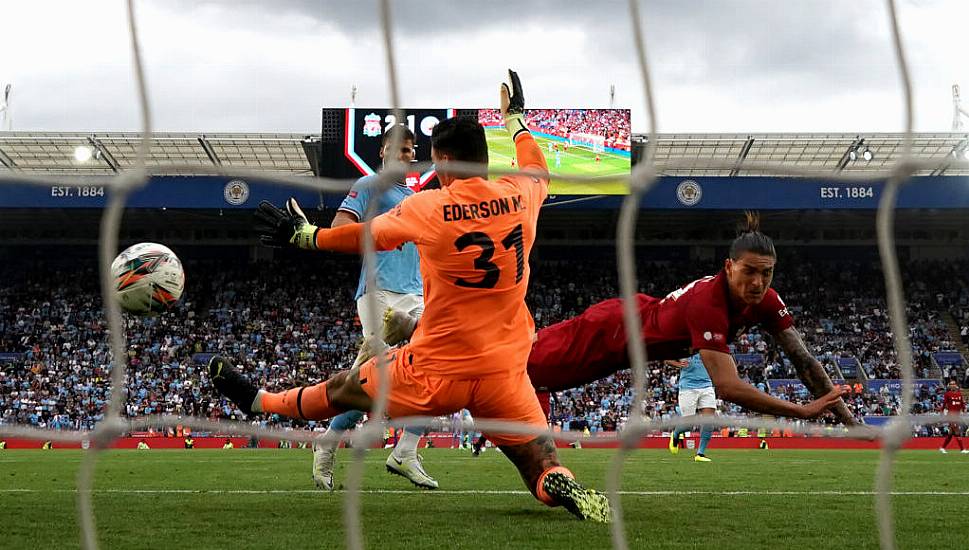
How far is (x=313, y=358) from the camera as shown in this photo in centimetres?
2262

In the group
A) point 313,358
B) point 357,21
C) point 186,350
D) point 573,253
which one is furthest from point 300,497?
point 573,253

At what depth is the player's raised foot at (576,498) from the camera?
4.11m

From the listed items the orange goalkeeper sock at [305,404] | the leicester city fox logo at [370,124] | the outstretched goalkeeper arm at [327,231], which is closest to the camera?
the outstretched goalkeeper arm at [327,231]

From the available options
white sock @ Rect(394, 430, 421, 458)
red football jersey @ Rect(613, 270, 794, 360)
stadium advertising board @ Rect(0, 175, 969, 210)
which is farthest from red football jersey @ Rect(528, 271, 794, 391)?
stadium advertising board @ Rect(0, 175, 969, 210)

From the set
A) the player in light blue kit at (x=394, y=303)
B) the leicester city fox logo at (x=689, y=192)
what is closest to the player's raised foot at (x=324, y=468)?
the player in light blue kit at (x=394, y=303)

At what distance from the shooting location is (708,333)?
484 cm

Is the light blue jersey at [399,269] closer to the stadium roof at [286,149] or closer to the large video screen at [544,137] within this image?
the large video screen at [544,137]

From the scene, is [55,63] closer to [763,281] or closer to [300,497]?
[300,497]

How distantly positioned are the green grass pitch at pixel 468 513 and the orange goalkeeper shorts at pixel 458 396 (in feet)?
1.58

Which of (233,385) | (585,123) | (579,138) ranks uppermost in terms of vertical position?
(585,123)

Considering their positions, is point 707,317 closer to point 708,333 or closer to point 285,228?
point 708,333

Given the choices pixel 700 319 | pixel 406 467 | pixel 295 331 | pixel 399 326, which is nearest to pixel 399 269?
pixel 399 326

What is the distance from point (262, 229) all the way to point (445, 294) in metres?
0.78

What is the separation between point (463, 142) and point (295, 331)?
843 inches
